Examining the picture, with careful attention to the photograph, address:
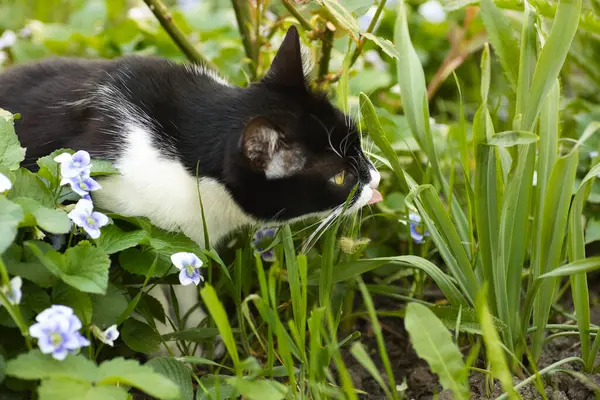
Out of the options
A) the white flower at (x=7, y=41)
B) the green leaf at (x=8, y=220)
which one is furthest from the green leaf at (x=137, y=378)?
the white flower at (x=7, y=41)

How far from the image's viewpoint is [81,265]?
1.04 m

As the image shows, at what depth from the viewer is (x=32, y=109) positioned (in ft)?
4.74

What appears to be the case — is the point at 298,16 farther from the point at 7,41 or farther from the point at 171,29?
the point at 7,41

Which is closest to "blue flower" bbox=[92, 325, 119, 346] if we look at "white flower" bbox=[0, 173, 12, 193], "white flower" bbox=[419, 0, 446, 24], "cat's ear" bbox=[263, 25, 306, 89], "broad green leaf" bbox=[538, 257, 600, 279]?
"white flower" bbox=[0, 173, 12, 193]

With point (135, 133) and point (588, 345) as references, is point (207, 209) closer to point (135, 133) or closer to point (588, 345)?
point (135, 133)

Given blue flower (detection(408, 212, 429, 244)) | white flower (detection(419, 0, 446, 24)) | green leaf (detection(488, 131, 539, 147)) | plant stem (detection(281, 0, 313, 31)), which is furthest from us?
white flower (detection(419, 0, 446, 24))

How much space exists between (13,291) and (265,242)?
613 mm

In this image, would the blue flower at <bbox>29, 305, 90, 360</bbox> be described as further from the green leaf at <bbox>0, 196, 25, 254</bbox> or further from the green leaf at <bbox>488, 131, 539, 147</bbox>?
the green leaf at <bbox>488, 131, 539, 147</bbox>

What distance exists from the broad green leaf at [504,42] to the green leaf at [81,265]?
0.93 metres

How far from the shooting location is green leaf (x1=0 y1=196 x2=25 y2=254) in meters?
0.92

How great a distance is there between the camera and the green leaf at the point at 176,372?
3.67ft

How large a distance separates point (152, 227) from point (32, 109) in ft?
1.35

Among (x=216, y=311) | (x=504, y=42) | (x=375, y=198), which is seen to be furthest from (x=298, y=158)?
(x=504, y=42)

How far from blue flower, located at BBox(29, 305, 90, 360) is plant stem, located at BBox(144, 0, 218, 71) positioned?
3.01 feet
